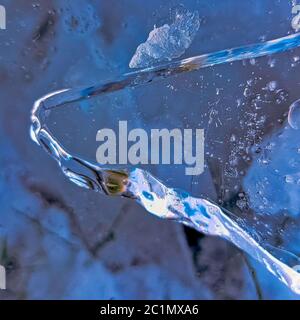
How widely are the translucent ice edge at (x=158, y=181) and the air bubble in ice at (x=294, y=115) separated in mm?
70

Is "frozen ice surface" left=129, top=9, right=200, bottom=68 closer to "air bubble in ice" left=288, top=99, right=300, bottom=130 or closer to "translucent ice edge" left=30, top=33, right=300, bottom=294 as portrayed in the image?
"translucent ice edge" left=30, top=33, right=300, bottom=294

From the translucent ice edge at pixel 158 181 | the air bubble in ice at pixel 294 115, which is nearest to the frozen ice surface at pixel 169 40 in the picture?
the translucent ice edge at pixel 158 181

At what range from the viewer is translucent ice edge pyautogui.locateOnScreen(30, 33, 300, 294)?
557 mm

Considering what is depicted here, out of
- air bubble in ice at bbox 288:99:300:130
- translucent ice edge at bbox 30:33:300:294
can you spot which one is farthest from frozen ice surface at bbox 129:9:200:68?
air bubble in ice at bbox 288:99:300:130

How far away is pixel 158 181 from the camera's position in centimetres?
57

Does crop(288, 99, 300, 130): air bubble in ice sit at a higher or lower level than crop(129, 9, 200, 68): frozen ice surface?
lower

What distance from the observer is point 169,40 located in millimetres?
552

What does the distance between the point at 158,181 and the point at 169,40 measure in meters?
0.17

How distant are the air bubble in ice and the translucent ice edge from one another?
70 millimetres

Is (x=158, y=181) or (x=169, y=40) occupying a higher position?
(x=169, y=40)

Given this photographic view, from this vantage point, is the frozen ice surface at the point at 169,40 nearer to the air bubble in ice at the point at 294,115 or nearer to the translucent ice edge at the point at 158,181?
the translucent ice edge at the point at 158,181

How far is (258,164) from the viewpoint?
22.2 inches
